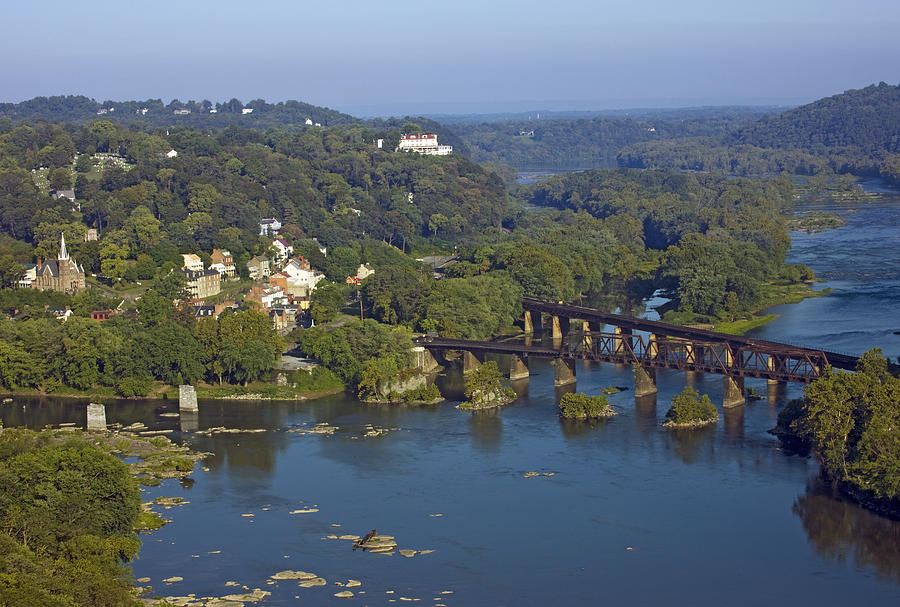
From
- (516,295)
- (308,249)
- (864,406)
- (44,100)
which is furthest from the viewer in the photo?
(44,100)

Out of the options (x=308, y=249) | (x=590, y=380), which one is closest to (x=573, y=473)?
(x=590, y=380)

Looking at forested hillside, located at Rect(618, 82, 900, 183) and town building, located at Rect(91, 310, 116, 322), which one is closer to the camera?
town building, located at Rect(91, 310, 116, 322)

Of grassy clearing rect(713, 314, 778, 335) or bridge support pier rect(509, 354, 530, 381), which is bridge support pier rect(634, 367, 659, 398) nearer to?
bridge support pier rect(509, 354, 530, 381)

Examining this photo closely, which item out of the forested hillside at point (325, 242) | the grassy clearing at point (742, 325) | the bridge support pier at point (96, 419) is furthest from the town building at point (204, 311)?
the grassy clearing at point (742, 325)

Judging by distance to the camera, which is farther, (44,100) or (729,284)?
(44,100)

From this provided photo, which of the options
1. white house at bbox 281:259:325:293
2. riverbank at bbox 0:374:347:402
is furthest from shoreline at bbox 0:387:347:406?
white house at bbox 281:259:325:293

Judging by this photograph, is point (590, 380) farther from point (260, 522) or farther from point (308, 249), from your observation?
point (308, 249)

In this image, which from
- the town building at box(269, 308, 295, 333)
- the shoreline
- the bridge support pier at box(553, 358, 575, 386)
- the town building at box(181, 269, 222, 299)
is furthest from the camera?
the town building at box(181, 269, 222, 299)

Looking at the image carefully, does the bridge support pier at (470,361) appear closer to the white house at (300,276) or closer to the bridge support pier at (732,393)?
the bridge support pier at (732,393)
